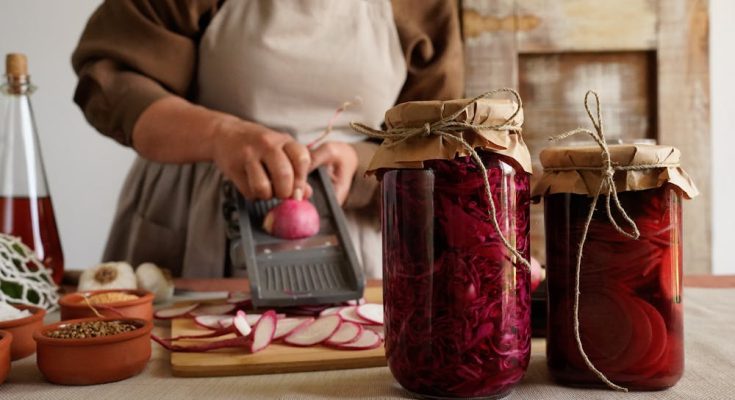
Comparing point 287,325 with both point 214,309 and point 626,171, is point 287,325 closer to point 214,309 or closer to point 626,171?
point 214,309

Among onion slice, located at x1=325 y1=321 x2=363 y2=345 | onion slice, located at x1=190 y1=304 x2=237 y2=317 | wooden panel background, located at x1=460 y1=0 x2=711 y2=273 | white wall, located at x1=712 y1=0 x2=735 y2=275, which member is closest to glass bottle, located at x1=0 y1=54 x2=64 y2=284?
onion slice, located at x1=190 y1=304 x2=237 y2=317

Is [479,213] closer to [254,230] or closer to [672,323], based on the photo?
[672,323]

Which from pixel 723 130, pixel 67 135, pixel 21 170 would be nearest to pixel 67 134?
pixel 67 135

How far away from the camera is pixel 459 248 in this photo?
0.51 m

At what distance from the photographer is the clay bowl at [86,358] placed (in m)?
0.59

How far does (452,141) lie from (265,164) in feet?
1.75

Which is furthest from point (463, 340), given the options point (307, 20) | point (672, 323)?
point (307, 20)

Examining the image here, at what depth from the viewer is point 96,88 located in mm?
1204

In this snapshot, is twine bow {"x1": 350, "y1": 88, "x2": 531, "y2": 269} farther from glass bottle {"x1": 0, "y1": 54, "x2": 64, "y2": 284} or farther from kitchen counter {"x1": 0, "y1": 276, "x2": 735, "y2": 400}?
glass bottle {"x1": 0, "y1": 54, "x2": 64, "y2": 284}

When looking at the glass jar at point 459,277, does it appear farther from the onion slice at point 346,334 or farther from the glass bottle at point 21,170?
the glass bottle at point 21,170

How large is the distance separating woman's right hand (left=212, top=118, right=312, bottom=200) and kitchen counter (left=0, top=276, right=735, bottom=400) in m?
0.33

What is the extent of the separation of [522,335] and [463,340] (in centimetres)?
5

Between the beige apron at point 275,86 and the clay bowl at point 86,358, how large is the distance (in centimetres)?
67

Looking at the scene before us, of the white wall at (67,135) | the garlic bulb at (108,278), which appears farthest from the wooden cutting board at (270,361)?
the white wall at (67,135)
